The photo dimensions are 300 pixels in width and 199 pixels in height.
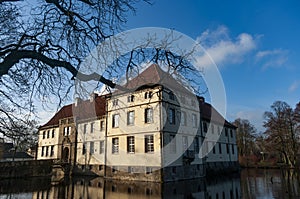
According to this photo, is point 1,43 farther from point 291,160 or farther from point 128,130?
point 291,160

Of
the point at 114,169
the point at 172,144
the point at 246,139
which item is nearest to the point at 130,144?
the point at 114,169

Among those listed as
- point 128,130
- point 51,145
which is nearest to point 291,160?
point 128,130

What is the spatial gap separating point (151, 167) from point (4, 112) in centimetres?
1572

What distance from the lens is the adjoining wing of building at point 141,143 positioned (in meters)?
20.6

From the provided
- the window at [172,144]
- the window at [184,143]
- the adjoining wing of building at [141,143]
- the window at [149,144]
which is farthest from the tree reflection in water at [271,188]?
the window at [149,144]

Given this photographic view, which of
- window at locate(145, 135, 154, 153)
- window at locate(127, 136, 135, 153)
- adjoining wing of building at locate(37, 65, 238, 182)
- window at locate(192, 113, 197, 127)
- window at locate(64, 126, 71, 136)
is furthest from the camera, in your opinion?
window at locate(64, 126, 71, 136)

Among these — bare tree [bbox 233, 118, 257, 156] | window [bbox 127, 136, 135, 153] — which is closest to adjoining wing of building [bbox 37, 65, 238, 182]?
window [bbox 127, 136, 135, 153]

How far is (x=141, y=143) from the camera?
21656 mm

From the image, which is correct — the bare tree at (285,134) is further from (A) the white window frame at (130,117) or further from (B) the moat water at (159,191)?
(A) the white window frame at (130,117)

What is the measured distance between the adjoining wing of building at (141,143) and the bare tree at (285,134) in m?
6.84

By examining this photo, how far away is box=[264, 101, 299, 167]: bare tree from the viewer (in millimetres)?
31773

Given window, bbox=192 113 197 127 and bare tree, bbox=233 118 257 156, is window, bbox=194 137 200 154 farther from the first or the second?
bare tree, bbox=233 118 257 156

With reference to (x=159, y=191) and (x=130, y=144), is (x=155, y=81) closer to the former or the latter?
(x=159, y=191)

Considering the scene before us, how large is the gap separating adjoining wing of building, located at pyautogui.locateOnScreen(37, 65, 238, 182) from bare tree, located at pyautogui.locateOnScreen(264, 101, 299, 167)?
269 inches
